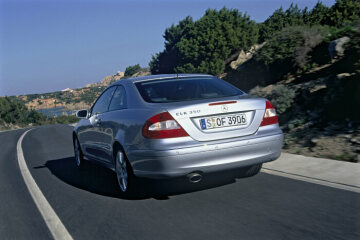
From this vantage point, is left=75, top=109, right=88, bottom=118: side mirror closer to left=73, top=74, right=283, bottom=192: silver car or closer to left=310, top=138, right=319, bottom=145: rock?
left=73, top=74, right=283, bottom=192: silver car

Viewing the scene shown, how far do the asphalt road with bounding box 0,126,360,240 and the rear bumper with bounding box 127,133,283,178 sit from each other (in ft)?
1.46

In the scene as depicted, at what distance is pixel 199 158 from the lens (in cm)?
465

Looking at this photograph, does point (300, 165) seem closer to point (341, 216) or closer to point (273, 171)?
point (273, 171)

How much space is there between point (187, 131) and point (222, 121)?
0.45m

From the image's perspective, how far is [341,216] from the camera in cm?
401

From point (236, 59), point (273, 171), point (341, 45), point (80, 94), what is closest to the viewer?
point (273, 171)

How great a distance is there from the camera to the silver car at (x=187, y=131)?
183 inches

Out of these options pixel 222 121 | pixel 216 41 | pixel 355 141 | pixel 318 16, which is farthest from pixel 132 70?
pixel 222 121

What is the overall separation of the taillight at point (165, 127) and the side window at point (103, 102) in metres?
2.07

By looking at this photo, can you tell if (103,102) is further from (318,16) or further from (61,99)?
(61,99)

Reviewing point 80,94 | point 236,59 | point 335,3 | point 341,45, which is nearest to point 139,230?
point 341,45

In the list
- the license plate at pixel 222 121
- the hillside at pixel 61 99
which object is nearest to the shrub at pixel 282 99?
the license plate at pixel 222 121

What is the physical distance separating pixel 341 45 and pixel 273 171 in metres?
8.09

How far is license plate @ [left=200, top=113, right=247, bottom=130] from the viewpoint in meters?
4.74
